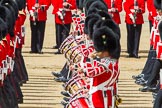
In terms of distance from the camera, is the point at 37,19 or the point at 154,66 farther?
the point at 37,19

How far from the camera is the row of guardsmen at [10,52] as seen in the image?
10102 mm

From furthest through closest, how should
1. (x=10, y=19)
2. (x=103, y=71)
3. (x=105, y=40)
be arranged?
1. (x=10, y=19)
2. (x=105, y=40)
3. (x=103, y=71)

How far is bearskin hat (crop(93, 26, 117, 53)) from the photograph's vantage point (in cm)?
848

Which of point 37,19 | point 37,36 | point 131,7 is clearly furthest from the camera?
point 37,36

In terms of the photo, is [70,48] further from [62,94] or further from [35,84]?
[35,84]

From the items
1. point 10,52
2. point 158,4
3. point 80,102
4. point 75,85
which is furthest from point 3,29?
point 158,4

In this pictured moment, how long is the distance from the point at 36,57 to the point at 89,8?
15.1ft

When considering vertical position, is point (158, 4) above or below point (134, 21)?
above

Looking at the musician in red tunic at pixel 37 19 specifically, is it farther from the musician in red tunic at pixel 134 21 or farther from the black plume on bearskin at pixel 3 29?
the black plume on bearskin at pixel 3 29

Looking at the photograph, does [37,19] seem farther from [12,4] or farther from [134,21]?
[12,4]

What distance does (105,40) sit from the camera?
856cm

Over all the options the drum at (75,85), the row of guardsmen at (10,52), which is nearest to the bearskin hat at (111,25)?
the drum at (75,85)

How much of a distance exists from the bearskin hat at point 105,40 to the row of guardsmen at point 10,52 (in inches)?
69.2

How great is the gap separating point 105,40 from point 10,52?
2.69 metres
